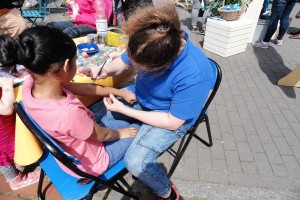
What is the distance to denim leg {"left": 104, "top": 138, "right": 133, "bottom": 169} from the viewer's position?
1.41 metres

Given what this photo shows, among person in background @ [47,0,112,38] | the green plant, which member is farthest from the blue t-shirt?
the green plant

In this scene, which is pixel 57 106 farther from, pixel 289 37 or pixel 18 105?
pixel 289 37

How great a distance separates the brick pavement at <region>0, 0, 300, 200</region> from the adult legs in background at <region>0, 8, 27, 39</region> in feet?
5.86

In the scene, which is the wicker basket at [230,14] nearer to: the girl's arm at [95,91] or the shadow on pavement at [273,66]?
the shadow on pavement at [273,66]

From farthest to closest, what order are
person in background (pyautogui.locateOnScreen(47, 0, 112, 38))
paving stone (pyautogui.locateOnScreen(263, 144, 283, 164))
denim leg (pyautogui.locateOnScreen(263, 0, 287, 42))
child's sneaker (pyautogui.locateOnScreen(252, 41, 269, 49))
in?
child's sneaker (pyautogui.locateOnScreen(252, 41, 269, 49))
denim leg (pyautogui.locateOnScreen(263, 0, 287, 42))
person in background (pyautogui.locateOnScreen(47, 0, 112, 38))
paving stone (pyautogui.locateOnScreen(263, 144, 283, 164))

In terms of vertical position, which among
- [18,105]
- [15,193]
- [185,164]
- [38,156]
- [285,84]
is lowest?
[15,193]

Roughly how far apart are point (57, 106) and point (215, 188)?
4.93ft

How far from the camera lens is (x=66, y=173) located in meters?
1.38

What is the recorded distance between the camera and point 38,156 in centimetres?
140

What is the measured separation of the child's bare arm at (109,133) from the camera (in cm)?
129

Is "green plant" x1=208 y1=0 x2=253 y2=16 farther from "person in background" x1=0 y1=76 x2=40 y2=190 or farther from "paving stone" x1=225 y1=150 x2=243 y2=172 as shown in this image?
"person in background" x1=0 y1=76 x2=40 y2=190

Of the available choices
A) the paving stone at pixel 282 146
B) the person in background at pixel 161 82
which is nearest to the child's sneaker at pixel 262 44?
the paving stone at pixel 282 146

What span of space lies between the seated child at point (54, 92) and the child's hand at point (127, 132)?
235mm

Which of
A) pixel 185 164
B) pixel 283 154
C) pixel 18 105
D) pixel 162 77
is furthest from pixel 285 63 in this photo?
pixel 18 105
